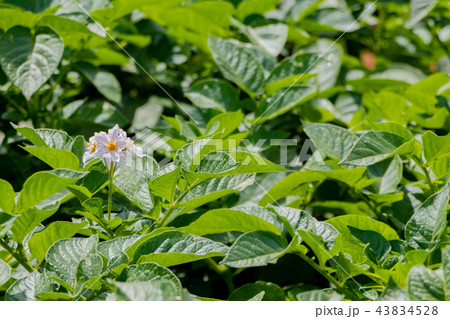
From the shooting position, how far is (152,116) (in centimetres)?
146

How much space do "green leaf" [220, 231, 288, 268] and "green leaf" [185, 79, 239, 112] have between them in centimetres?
50

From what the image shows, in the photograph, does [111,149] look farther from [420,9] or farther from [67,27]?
[420,9]

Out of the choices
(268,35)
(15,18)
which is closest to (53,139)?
(15,18)

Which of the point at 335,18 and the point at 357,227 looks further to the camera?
the point at 335,18

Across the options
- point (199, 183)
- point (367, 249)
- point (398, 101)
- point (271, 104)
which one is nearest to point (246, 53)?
point (271, 104)

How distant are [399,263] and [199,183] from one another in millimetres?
348

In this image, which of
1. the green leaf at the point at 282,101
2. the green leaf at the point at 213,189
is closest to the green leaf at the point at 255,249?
the green leaf at the point at 213,189

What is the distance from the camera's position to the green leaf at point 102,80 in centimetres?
140

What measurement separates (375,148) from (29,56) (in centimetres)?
82

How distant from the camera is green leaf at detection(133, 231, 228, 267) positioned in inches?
31.1

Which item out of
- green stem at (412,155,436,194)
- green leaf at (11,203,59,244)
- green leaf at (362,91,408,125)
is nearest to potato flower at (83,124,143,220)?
green leaf at (11,203,59,244)

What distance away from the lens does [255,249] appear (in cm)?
83

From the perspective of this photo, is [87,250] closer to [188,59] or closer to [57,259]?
[57,259]

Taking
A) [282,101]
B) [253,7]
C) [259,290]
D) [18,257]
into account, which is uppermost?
[253,7]
